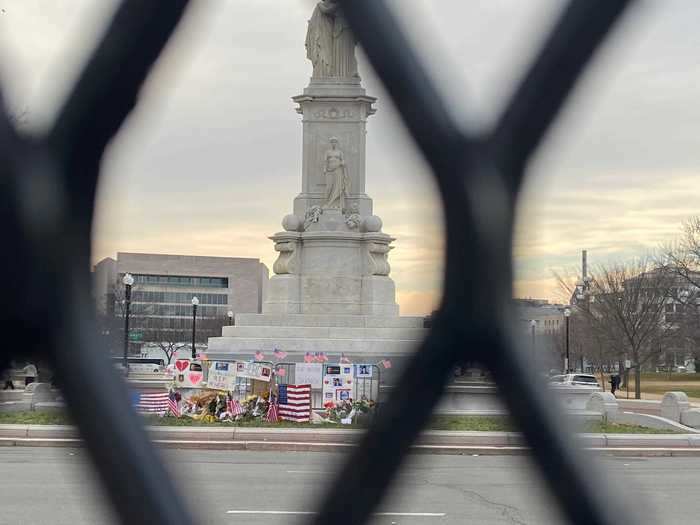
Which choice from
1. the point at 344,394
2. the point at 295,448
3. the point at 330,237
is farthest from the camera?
the point at 330,237

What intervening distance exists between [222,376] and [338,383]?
2.12 metres

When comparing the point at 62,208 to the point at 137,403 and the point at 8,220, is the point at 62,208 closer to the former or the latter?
the point at 8,220

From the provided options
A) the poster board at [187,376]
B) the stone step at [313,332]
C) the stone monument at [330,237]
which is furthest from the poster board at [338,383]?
the stone monument at [330,237]

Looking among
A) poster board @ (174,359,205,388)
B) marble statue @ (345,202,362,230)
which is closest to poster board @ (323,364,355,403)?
poster board @ (174,359,205,388)

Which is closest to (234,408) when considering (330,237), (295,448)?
(295,448)

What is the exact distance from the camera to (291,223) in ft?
93.3

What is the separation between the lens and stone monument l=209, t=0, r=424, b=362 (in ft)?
89.5

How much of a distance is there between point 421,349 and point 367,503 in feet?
0.39

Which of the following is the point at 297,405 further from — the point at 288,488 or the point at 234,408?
the point at 288,488

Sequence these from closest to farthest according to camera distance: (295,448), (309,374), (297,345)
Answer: (295,448), (309,374), (297,345)

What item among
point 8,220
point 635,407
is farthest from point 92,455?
point 635,407

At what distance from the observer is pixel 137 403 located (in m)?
0.80

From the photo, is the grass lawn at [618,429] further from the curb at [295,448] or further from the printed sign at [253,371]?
the printed sign at [253,371]

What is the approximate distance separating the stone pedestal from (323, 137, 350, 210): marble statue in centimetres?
3
